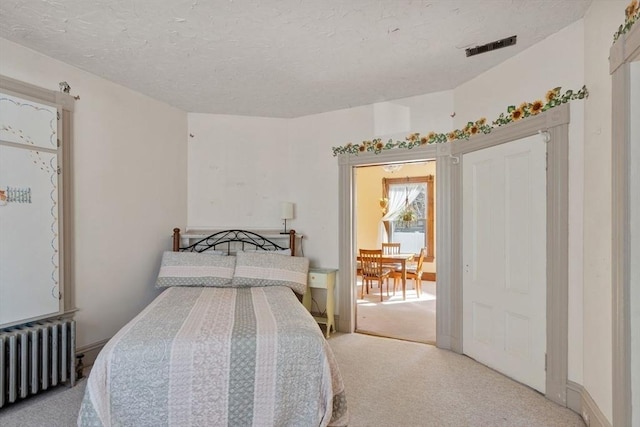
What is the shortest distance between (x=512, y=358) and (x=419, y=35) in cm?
263

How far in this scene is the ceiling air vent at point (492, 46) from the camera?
2.43 metres

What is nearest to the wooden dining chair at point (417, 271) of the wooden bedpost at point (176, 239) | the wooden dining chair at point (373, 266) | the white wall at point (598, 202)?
the wooden dining chair at point (373, 266)

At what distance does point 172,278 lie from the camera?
127 inches

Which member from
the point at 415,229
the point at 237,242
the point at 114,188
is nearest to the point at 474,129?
the point at 237,242

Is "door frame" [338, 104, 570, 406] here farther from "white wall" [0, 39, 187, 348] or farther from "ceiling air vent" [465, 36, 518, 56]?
"white wall" [0, 39, 187, 348]

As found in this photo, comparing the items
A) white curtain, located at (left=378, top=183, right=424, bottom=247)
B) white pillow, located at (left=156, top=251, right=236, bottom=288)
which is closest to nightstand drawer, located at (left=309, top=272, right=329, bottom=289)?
white pillow, located at (left=156, top=251, right=236, bottom=288)

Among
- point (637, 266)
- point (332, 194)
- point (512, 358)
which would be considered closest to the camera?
point (637, 266)

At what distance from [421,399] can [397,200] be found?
552 cm

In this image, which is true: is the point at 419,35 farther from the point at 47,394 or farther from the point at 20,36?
the point at 47,394

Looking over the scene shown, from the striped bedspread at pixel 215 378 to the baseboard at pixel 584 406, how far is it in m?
1.49

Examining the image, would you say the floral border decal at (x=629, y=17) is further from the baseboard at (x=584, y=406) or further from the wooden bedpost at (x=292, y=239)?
the wooden bedpost at (x=292, y=239)

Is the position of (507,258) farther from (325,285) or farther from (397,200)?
(397,200)

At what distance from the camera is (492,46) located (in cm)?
250

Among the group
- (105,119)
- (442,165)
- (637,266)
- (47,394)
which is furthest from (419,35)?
(47,394)
